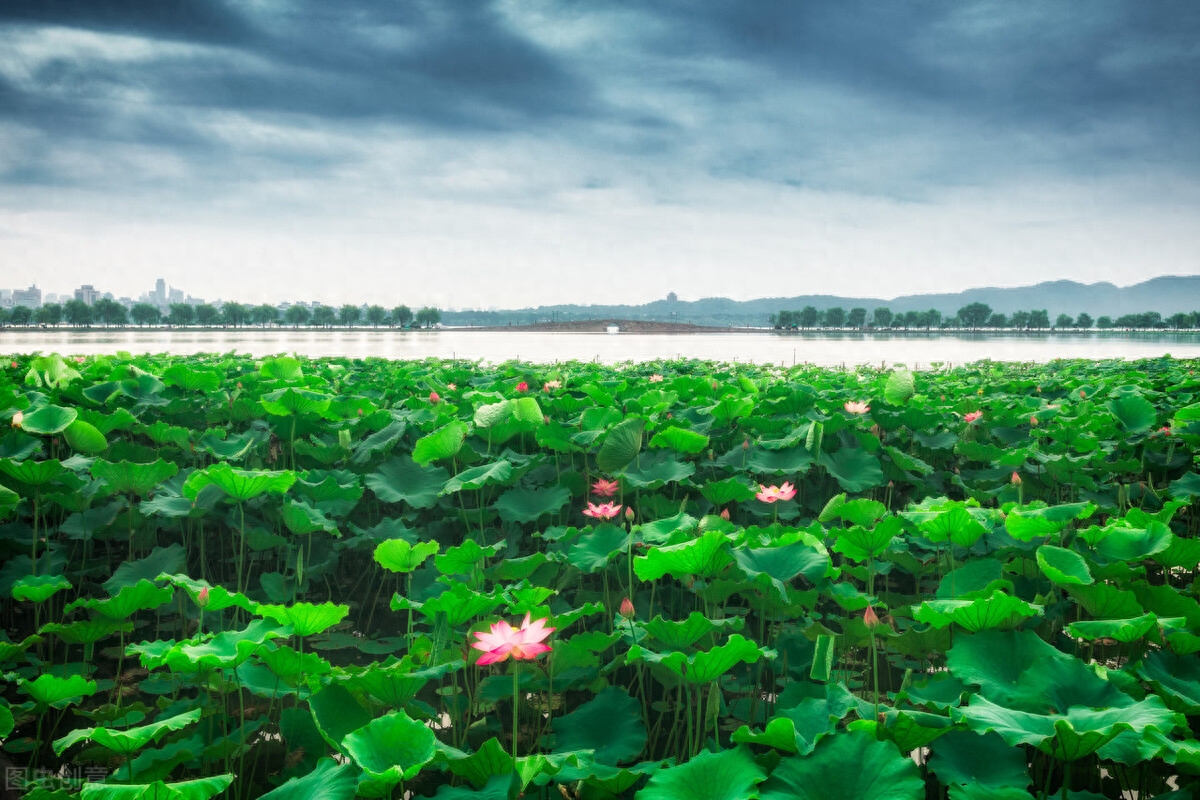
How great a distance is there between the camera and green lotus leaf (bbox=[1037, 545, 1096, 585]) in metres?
2.03

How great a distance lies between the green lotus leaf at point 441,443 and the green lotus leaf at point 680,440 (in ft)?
3.24

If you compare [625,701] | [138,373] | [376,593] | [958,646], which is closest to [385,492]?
[376,593]

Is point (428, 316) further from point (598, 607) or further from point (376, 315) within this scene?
point (598, 607)

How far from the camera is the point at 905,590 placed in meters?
4.44

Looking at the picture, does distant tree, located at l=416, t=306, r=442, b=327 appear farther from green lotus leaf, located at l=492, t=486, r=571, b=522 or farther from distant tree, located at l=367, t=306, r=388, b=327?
green lotus leaf, located at l=492, t=486, r=571, b=522

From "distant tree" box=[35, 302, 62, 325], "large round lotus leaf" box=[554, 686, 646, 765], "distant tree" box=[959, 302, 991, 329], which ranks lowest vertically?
"large round lotus leaf" box=[554, 686, 646, 765]

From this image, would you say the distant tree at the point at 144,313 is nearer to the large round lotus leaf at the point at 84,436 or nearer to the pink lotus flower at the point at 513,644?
the large round lotus leaf at the point at 84,436

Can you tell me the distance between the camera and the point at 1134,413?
15.7ft

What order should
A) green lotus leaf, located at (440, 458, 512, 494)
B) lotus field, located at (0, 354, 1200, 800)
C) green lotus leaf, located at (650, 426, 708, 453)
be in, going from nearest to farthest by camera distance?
lotus field, located at (0, 354, 1200, 800) < green lotus leaf, located at (440, 458, 512, 494) < green lotus leaf, located at (650, 426, 708, 453)

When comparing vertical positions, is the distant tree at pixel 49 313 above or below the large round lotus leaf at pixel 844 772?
above

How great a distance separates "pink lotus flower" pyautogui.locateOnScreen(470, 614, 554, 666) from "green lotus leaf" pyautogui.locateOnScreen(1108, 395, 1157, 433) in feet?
15.7

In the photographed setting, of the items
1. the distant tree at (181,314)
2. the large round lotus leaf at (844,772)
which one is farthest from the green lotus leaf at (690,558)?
the distant tree at (181,314)

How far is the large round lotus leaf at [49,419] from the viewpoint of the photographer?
11.9 ft

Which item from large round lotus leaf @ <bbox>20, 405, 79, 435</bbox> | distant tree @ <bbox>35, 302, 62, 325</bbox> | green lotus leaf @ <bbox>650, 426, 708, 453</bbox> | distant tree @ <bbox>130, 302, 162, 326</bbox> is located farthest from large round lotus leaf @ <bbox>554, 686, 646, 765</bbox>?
distant tree @ <bbox>130, 302, 162, 326</bbox>
